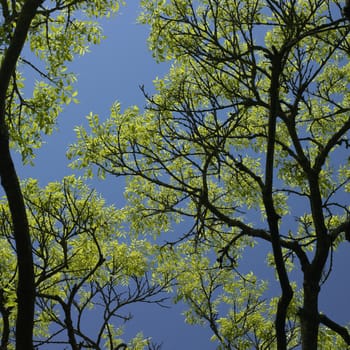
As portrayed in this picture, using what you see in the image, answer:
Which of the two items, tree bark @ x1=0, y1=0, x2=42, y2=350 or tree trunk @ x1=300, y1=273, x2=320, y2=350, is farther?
tree trunk @ x1=300, y1=273, x2=320, y2=350

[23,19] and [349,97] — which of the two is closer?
[23,19]

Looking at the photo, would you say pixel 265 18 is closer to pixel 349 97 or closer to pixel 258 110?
pixel 258 110

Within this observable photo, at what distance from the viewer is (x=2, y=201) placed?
11.6m

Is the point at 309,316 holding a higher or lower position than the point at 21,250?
higher

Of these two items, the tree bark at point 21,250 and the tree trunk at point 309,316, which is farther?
the tree trunk at point 309,316

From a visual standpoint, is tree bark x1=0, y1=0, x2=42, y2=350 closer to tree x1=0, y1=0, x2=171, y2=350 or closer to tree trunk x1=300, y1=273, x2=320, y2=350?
tree x1=0, y1=0, x2=171, y2=350

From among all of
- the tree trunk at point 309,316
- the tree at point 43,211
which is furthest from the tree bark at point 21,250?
the tree trunk at point 309,316

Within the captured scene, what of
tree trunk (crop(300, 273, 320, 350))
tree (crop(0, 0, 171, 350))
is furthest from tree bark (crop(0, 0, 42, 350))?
tree trunk (crop(300, 273, 320, 350))

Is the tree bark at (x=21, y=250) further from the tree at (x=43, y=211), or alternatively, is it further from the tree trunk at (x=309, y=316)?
the tree trunk at (x=309, y=316)

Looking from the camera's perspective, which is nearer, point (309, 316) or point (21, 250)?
point (21, 250)

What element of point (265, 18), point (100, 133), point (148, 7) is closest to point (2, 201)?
point (100, 133)

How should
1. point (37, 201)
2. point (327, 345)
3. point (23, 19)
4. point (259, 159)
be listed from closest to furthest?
point (23, 19) → point (37, 201) → point (259, 159) → point (327, 345)

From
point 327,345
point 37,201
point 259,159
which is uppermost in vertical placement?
point 259,159

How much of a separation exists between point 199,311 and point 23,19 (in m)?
11.7
